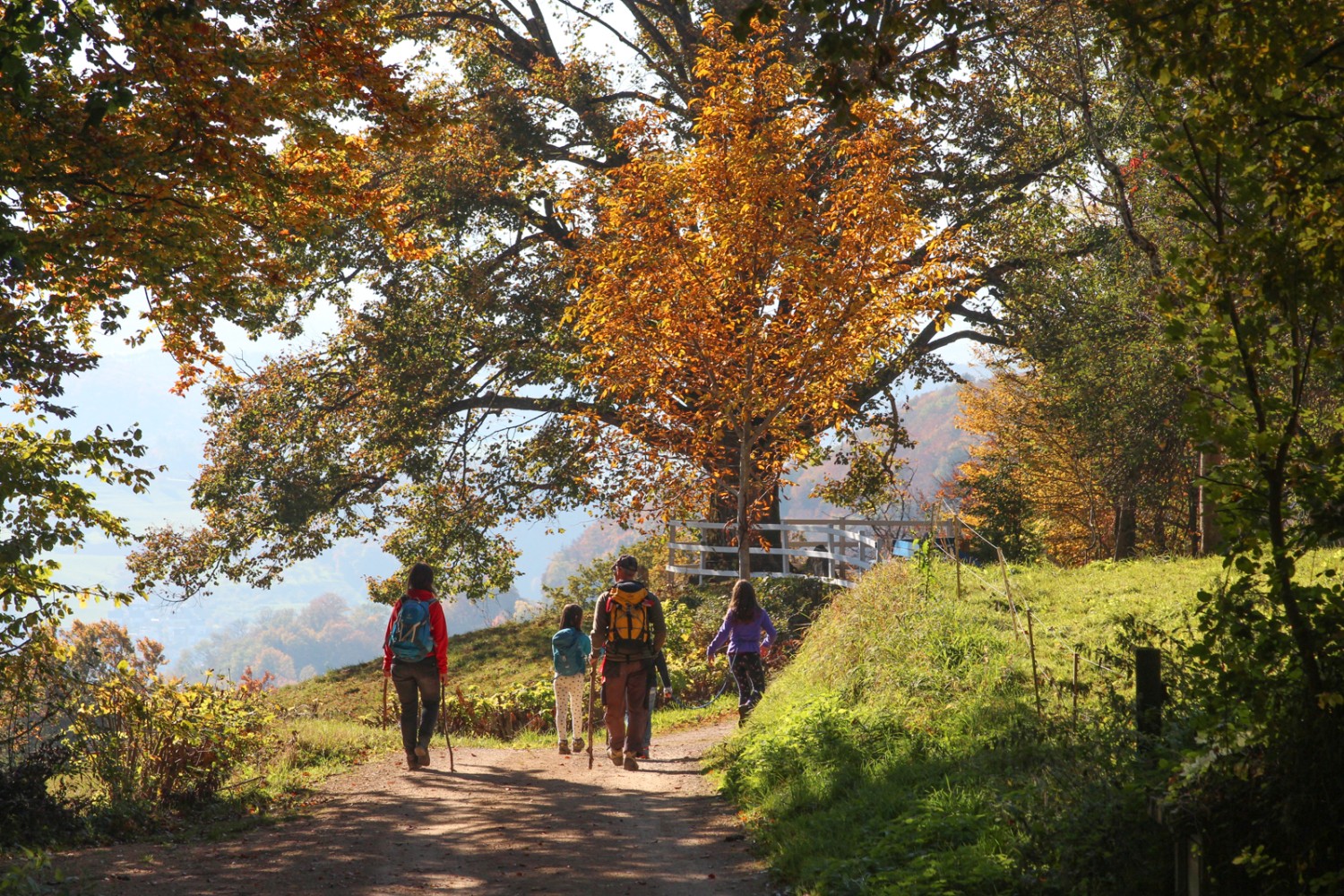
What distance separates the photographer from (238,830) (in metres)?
8.42

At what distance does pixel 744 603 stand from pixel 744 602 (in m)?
0.01

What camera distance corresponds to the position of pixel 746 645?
40.0 feet

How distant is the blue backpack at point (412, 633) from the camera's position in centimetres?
1070

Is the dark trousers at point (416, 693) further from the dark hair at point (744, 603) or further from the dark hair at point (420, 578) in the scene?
the dark hair at point (744, 603)

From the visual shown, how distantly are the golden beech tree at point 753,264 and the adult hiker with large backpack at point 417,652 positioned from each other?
17.3 feet

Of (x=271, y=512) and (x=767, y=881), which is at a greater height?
(x=271, y=512)

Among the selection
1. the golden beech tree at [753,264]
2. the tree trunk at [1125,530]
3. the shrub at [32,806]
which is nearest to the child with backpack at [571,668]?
the golden beech tree at [753,264]

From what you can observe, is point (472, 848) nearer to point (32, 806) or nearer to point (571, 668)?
point (32, 806)

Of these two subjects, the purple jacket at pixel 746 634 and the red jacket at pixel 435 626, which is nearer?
the red jacket at pixel 435 626

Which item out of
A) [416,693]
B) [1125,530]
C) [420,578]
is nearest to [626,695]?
[416,693]

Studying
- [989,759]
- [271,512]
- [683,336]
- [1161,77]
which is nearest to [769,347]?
[683,336]

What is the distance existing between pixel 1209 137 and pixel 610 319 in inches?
423

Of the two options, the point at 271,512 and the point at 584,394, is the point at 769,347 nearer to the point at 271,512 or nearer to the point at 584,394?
the point at 584,394

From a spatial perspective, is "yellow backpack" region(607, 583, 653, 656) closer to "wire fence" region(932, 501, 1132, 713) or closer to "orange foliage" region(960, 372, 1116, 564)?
"wire fence" region(932, 501, 1132, 713)
